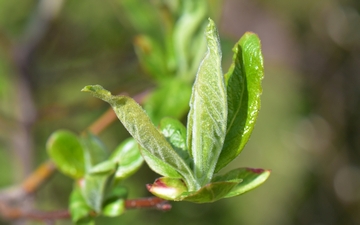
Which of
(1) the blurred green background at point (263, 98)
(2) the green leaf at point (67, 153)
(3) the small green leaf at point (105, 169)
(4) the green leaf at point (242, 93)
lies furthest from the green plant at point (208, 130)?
(1) the blurred green background at point (263, 98)

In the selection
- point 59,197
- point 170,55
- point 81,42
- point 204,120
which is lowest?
point 59,197

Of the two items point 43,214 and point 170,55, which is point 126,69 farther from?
point 43,214

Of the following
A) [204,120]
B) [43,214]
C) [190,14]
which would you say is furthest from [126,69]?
[204,120]

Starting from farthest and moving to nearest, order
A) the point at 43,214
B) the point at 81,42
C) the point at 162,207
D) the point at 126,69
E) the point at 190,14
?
1. the point at 81,42
2. the point at 126,69
3. the point at 190,14
4. the point at 43,214
5. the point at 162,207

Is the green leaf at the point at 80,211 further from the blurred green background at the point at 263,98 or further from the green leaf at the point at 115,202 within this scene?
the blurred green background at the point at 263,98

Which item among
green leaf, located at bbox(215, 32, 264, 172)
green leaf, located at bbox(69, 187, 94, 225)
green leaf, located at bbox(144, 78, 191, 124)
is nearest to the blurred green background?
green leaf, located at bbox(144, 78, 191, 124)

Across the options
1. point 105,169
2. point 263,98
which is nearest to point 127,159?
point 105,169
